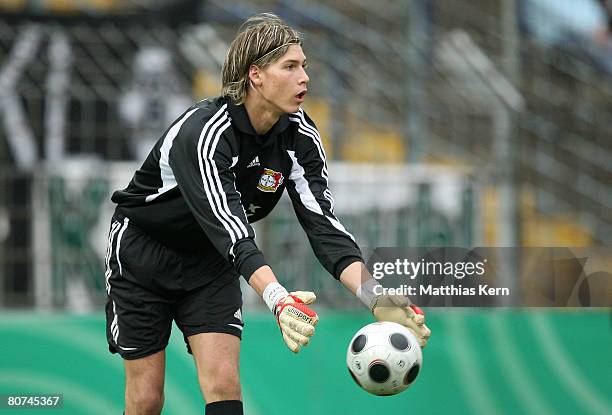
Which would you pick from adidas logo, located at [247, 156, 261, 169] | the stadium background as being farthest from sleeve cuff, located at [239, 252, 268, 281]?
the stadium background

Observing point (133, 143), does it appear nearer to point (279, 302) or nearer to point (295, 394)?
point (295, 394)

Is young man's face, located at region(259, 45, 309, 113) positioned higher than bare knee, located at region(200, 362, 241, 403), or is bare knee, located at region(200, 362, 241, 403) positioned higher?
young man's face, located at region(259, 45, 309, 113)

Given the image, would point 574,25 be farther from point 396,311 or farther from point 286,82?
point 286,82

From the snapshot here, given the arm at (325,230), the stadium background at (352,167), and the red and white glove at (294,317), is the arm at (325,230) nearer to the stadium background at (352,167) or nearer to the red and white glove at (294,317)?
the red and white glove at (294,317)

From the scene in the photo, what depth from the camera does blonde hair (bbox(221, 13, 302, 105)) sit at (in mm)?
4242

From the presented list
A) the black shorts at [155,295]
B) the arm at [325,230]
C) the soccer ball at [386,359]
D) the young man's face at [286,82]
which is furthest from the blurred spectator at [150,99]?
the soccer ball at [386,359]

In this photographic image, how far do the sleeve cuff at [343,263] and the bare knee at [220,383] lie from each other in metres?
0.56

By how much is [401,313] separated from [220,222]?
0.85 m

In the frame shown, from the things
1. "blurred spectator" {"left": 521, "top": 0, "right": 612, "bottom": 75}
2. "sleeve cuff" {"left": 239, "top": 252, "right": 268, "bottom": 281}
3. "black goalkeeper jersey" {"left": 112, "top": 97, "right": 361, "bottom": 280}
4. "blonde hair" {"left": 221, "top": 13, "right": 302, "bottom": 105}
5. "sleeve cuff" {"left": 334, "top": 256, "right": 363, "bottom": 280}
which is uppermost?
"blurred spectator" {"left": 521, "top": 0, "right": 612, "bottom": 75}

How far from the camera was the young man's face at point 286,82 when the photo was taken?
4219 millimetres

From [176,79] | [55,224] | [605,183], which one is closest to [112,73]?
[176,79]

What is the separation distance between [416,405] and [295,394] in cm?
68

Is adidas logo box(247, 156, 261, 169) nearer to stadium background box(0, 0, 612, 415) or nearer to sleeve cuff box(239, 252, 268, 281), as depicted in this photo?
sleeve cuff box(239, 252, 268, 281)

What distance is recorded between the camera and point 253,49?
4.27 meters
